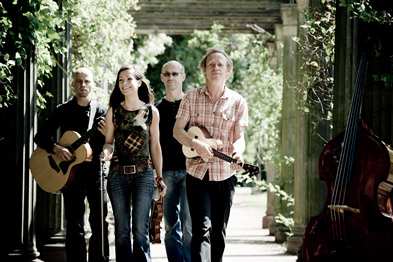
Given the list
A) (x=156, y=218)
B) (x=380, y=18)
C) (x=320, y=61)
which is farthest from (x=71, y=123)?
(x=380, y=18)

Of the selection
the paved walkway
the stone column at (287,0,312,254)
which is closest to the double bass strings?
the stone column at (287,0,312,254)

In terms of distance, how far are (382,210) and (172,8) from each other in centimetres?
1215

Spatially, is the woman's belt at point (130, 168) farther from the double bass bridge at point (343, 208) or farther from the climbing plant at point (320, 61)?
the climbing plant at point (320, 61)

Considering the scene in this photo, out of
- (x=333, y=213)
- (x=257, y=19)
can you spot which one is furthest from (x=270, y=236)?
(x=333, y=213)

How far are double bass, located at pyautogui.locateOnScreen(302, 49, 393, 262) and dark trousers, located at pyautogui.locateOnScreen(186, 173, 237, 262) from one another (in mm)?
1098

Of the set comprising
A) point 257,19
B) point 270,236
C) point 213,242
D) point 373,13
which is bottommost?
point 270,236

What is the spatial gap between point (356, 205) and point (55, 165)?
362cm

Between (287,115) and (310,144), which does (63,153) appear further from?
(287,115)

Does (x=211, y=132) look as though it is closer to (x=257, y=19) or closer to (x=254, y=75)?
(x=257, y=19)

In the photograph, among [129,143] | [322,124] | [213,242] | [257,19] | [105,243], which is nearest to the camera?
[213,242]

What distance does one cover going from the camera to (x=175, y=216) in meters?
7.39

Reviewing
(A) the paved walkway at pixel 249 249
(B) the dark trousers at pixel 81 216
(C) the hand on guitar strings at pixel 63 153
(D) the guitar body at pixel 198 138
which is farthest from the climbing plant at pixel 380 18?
(A) the paved walkway at pixel 249 249

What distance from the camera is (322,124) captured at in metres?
9.36

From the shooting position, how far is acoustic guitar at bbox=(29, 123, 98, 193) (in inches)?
290
